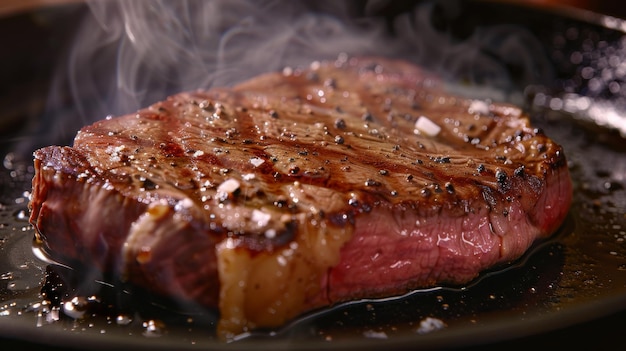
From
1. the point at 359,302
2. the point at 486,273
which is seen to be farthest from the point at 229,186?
the point at 486,273

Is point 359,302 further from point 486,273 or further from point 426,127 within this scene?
point 426,127

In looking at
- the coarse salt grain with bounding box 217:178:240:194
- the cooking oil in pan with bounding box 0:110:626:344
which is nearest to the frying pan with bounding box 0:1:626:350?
the cooking oil in pan with bounding box 0:110:626:344

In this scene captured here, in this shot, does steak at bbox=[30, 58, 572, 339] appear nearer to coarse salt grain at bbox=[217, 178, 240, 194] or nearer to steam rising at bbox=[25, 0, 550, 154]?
coarse salt grain at bbox=[217, 178, 240, 194]

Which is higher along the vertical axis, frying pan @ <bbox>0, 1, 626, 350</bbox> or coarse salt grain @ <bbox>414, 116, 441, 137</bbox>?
coarse salt grain @ <bbox>414, 116, 441, 137</bbox>

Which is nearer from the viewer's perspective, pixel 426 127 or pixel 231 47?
pixel 426 127

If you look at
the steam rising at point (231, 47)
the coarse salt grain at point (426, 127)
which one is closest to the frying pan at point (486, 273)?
the steam rising at point (231, 47)

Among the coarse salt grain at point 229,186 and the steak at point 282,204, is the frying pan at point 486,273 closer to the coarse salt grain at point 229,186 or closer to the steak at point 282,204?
the steak at point 282,204
